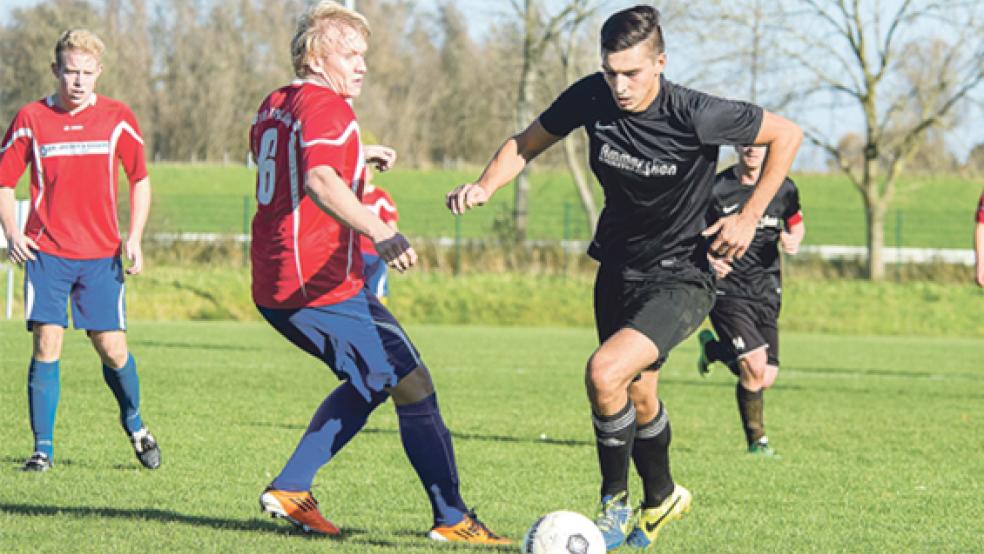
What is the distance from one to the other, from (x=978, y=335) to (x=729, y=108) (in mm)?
22817

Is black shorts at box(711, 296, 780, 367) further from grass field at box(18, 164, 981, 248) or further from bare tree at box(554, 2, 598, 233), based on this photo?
bare tree at box(554, 2, 598, 233)

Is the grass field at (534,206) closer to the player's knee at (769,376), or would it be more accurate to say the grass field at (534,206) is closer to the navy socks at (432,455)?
the player's knee at (769,376)

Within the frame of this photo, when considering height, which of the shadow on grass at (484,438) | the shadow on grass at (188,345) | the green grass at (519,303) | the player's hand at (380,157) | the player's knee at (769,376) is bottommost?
the green grass at (519,303)

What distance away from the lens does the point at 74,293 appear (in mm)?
7379

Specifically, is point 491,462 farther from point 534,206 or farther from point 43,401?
point 534,206

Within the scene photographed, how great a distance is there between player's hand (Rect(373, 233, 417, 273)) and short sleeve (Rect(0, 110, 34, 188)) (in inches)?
127

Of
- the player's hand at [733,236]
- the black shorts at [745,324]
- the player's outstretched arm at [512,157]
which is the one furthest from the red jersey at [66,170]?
the black shorts at [745,324]

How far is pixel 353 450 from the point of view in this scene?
28.2 ft

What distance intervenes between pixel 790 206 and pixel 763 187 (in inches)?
158

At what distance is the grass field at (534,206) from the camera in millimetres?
33344

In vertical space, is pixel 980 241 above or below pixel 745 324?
above

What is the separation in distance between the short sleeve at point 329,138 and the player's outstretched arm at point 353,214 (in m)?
0.06

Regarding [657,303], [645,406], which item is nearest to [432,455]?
[645,406]

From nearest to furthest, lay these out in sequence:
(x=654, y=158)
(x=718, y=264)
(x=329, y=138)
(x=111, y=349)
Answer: (x=329, y=138), (x=654, y=158), (x=718, y=264), (x=111, y=349)
